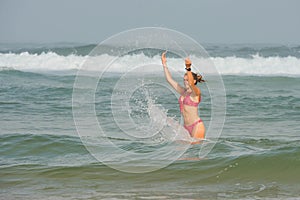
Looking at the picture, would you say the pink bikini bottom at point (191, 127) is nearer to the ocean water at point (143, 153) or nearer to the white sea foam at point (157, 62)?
the ocean water at point (143, 153)

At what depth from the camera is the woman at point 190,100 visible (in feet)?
25.4

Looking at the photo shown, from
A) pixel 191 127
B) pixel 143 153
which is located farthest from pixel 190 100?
pixel 143 153

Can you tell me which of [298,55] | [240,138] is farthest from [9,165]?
[298,55]

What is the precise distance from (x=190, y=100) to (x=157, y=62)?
59.6ft

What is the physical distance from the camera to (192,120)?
8289 mm

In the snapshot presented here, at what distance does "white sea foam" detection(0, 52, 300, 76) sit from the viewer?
25312mm

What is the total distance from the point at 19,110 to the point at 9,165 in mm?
5375

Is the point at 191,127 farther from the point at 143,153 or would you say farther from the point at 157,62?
the point at 157,62

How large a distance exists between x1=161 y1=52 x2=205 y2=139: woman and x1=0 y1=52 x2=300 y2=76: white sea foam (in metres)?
15.7

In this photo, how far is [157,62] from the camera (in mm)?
26172

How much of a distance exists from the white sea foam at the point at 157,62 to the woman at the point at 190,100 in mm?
15685

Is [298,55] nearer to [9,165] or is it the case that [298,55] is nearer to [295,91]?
[295,91]

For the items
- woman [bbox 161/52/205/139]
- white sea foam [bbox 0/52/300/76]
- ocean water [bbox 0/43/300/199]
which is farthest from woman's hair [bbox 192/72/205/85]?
white sea foam [bbox 0/52/300/76]

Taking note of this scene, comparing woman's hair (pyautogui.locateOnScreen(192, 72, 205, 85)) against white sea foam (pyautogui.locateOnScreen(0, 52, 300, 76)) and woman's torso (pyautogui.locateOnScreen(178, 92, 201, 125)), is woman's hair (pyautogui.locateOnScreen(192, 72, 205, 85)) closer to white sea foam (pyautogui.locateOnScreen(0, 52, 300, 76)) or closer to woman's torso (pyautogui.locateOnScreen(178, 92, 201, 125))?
woman's torso (pyautogui.locateOnScreen(178, 92, 201, 125))
